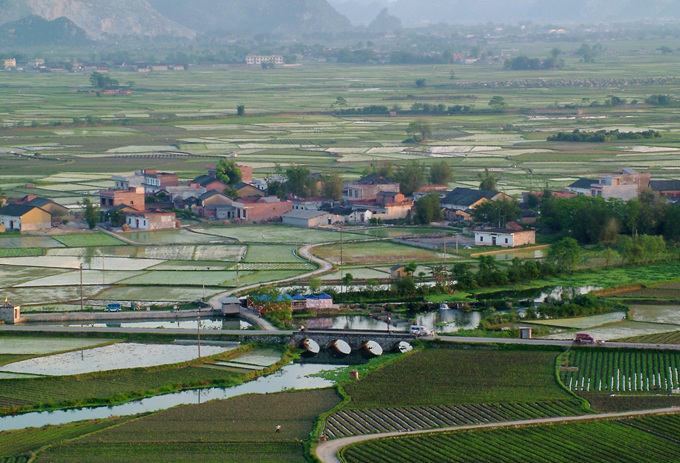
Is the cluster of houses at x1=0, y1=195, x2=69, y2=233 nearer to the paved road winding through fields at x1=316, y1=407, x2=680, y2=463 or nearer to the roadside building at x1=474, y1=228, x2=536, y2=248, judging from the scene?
the roadside building at x1=474, y1=228, x2=536, y2=248

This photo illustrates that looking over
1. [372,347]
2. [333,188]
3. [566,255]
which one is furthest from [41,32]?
[372,347]

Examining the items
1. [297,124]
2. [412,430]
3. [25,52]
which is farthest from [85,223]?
[25,52]

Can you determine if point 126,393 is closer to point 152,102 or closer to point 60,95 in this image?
point 152,102

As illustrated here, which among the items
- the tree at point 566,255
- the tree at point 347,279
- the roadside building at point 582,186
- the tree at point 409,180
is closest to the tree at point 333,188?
the tree at point 409,180

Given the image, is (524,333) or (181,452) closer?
(181,452)

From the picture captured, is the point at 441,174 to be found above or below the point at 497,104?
below

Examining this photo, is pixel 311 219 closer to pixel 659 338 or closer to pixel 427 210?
pixel 427 210

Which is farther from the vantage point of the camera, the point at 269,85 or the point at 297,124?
the point at 269,85
